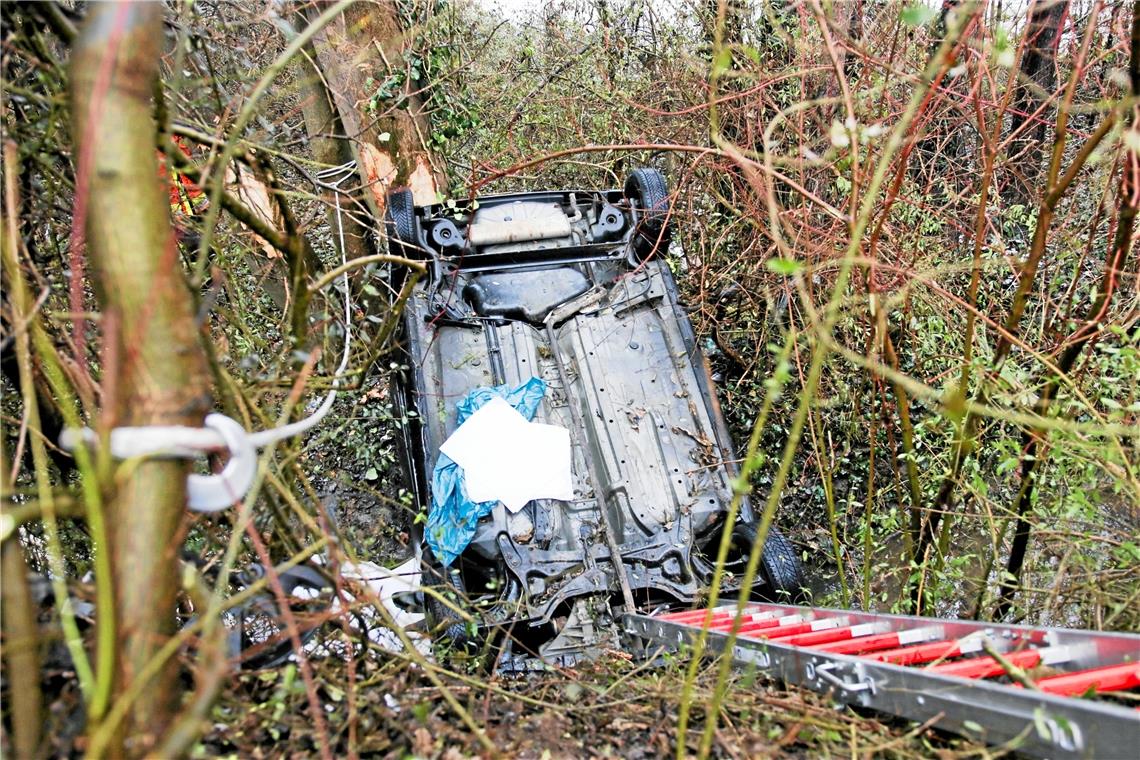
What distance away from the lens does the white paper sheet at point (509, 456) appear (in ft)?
13.0

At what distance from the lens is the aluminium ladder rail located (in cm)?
142

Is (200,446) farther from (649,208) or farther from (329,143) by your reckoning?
(329,143)

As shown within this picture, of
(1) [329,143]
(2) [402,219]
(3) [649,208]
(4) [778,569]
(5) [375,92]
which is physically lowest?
(4) [778,569]

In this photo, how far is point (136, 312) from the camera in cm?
122

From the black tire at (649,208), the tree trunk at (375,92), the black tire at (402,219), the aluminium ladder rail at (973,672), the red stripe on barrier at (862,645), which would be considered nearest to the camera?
the aluminium ladder rail at (973,672)

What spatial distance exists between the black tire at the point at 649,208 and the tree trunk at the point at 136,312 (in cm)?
389

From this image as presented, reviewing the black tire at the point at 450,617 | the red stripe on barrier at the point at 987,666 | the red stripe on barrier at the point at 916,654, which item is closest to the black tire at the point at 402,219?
the black tire at the point at 450,617

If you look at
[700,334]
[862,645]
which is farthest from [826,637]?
[700,334]

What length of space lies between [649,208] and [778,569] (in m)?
2.41

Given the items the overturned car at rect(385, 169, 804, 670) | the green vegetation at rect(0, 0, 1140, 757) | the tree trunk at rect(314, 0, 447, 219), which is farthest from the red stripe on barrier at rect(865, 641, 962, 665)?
the tree trunk at rect(314, 0, 447, 219)

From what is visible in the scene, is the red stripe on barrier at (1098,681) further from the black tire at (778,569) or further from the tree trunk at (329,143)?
the tree trunk at (329,143)

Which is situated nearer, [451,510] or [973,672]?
[973,672]

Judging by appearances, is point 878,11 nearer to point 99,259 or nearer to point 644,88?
point 644,88

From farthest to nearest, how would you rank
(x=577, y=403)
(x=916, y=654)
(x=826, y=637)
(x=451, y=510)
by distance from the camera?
(x=577, y=403)
(x=451, y=510)
(x=826, y=637)
(x=916, y=654)
